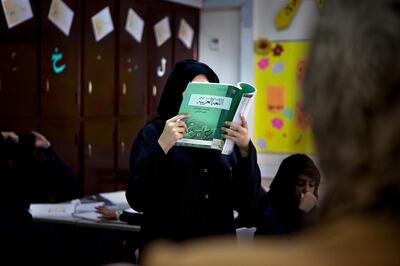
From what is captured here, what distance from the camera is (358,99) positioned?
52cm

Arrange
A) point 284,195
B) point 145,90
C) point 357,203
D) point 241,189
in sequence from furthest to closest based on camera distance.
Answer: point 145,90 < point 284,195 < point 241,189 < point 357,203

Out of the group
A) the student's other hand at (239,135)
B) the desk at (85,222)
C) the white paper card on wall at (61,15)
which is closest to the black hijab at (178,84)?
the student's other hand at (239,135)

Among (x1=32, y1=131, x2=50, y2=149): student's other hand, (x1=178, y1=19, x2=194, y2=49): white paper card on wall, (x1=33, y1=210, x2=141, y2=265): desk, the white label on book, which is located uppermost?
(x1=178, y1=19, x2=194, y2=49): white paper card on wall

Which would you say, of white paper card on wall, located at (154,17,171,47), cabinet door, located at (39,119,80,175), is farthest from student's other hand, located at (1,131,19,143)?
white paper card on wall, located at (154,17,171,47)

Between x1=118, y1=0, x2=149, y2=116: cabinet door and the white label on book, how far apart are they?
3.16 meters

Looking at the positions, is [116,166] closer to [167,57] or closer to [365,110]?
[167,57]

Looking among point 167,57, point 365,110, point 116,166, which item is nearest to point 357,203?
point 365,110

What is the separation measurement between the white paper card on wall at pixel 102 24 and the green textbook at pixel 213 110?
2915mm

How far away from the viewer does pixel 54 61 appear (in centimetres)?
452

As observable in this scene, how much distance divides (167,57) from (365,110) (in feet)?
17.9

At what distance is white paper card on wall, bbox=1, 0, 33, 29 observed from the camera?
160 inches

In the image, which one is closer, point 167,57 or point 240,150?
point 240,150

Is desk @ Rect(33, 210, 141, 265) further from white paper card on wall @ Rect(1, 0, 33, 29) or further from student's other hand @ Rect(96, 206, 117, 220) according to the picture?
white paper card on wall @ Rect(1, 0, 33, 29)

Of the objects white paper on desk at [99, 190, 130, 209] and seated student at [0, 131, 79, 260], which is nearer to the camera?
seated student at [0, 131, 79, 260]
